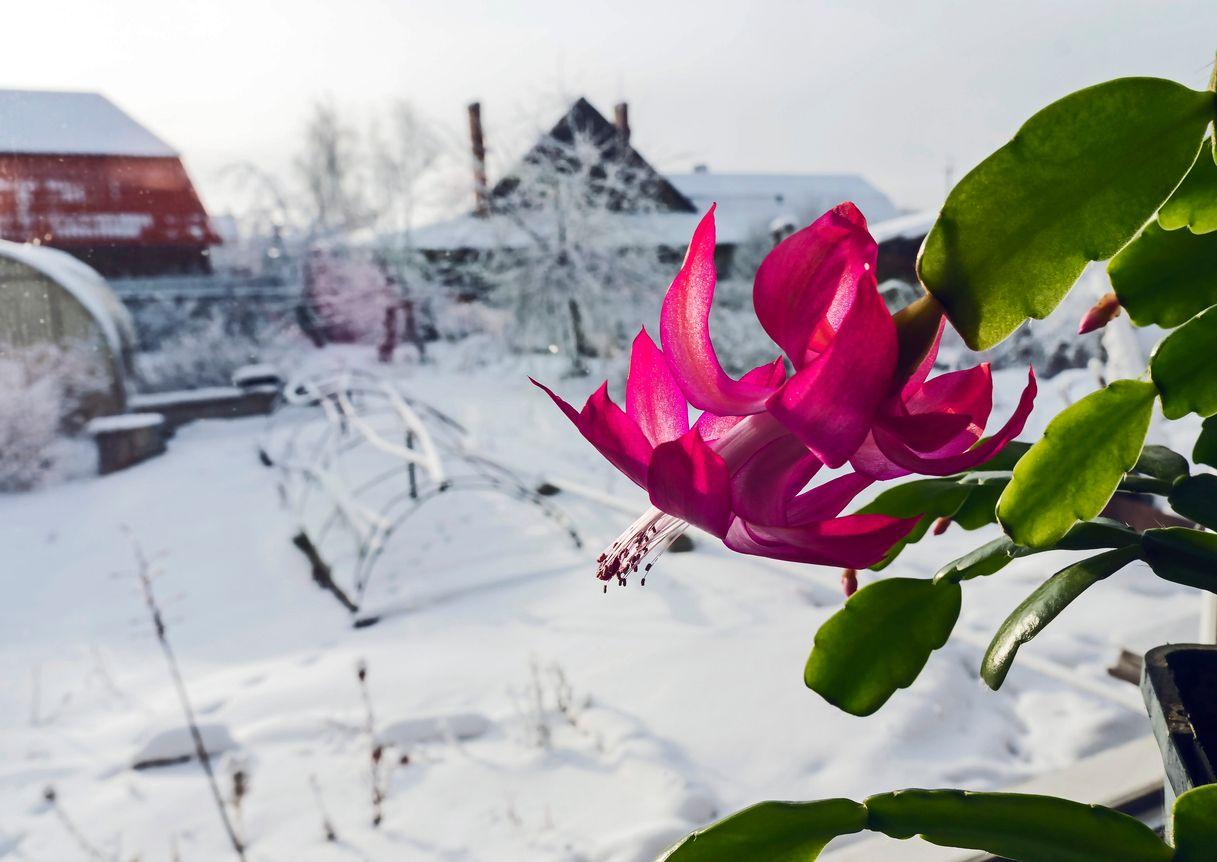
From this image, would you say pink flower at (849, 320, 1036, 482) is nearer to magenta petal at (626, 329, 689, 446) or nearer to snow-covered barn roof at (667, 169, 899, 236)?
magenta petal at (626, 329, 689, 446)

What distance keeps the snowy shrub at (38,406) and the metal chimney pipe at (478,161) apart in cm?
84

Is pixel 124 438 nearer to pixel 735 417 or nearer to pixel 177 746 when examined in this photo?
pixel 177 746

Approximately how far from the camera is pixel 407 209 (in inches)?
61.7

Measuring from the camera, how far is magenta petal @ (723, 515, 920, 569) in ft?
0.58

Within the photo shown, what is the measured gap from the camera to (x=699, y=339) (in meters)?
0.20

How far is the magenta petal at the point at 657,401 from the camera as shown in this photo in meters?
0.22

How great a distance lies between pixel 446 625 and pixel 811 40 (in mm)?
1121

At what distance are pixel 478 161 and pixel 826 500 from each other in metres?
1.95

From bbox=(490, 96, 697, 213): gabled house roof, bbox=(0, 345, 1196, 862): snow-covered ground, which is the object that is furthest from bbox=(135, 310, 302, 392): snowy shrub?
bbox=(490, 96, 697, 213): gabled house roof

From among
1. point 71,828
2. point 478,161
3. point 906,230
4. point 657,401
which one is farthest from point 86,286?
point 906,230

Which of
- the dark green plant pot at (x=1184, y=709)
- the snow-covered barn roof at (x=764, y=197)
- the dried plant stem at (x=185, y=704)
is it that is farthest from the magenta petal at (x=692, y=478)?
the snow-covered barn roof at (x=764, y=197)

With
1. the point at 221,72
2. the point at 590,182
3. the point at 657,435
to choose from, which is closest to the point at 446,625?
the point at 221,72

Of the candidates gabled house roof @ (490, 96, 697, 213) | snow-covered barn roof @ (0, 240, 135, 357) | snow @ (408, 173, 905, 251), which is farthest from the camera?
gabled house roof @ (490, 96, 697, 213)

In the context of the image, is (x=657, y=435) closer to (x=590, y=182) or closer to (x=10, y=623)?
(x=10, y=623)
